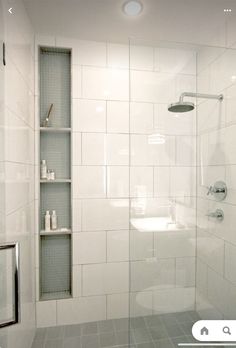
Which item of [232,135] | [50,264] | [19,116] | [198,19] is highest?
[198,19]

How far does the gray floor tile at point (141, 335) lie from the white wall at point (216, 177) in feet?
1.23

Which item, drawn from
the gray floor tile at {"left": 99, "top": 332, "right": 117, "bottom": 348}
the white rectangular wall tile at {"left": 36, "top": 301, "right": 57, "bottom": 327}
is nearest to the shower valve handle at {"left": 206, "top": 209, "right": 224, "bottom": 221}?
the gray floor tile at {"left": 99, "top": 332, "right": 117, "bottom": 348}

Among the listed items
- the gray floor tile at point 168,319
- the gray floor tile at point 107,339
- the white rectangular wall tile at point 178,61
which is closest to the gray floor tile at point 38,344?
the gray floor tile at point 107,339

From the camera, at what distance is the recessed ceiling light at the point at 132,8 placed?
1266 mm

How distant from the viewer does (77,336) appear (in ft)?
5.12

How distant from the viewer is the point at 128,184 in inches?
68.3

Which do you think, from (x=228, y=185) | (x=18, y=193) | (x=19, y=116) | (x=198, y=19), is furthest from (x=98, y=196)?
(x=198, y=19)

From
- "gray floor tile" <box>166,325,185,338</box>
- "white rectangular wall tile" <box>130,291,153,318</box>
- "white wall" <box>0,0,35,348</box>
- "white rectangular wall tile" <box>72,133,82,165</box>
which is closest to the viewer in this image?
"white wall" <box>0,0,35,348</box>

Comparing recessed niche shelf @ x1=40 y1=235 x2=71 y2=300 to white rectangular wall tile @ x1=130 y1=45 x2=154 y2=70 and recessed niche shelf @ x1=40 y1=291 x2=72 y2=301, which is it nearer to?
recessed niche shelf @ x1=40 y1=291 x2=72 y2=301

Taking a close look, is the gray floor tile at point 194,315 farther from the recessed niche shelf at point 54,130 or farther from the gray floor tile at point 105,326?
the recessed niche shelf at point 54,130

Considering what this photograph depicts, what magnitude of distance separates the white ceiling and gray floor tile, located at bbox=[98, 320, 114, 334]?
209cm

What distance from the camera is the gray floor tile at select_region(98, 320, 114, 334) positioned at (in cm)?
162

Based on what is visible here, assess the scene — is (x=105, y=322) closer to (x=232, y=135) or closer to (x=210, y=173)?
(x=210, y=173)

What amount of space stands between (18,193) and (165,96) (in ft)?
3.55
